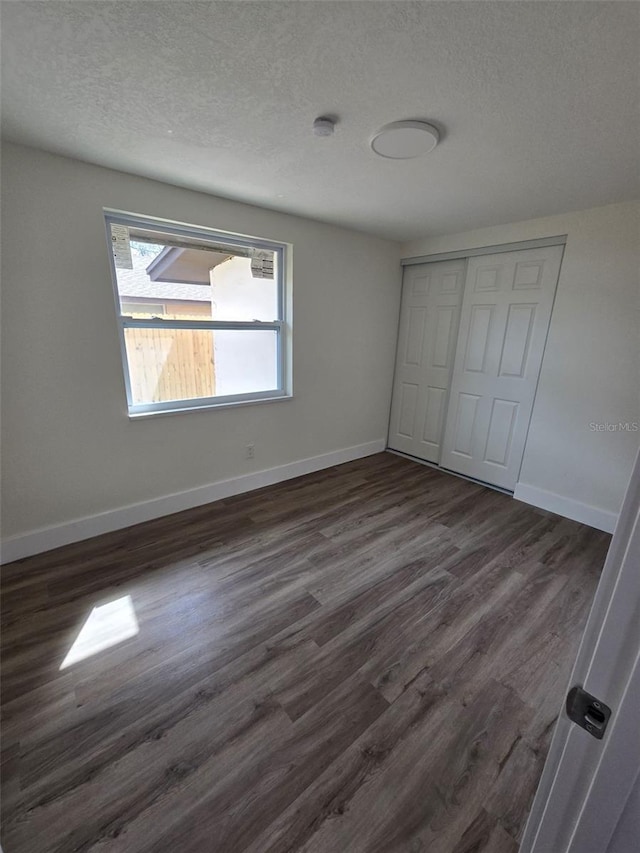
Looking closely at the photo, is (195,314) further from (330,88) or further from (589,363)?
(589,363)

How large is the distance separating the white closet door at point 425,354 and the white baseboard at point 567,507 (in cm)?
93

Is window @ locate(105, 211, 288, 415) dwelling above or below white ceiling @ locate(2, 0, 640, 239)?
below

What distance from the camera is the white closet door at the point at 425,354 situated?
3484mm

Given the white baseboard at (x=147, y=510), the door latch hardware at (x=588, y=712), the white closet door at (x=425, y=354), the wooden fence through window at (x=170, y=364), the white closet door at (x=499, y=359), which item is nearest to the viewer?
the door latch hardware at (x=588, y=712)

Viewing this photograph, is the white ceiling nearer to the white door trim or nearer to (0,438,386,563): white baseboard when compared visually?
the white door trim

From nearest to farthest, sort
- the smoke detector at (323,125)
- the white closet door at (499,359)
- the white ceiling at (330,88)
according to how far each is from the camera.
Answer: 1. the white ceiling at (330,88)
2. the smoke detector at (323,125)
3. the white closet door at (499,359)

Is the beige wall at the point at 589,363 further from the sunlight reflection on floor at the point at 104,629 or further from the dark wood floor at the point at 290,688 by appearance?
the sunlight reflection on floor at the point at 104,629

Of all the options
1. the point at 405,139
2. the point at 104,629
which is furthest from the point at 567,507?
the point at 104,629

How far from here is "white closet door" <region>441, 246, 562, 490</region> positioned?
2.85m

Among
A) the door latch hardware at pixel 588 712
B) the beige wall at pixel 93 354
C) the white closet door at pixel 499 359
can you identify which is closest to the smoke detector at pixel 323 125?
the beige wall at pixel 93 354

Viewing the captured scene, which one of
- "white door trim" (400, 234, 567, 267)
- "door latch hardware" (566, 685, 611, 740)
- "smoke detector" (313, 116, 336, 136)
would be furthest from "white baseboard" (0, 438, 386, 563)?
"door latch hardware" (566, 685, 611, 740)

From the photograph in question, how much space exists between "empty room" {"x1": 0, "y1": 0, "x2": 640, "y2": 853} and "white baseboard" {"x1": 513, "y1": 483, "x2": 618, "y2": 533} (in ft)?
0.07

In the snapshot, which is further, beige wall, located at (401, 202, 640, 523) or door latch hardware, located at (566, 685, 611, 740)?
beige wall, located at (401, 202, 640, 523)

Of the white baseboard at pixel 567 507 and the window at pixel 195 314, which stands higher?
the window at pixel 195 314
